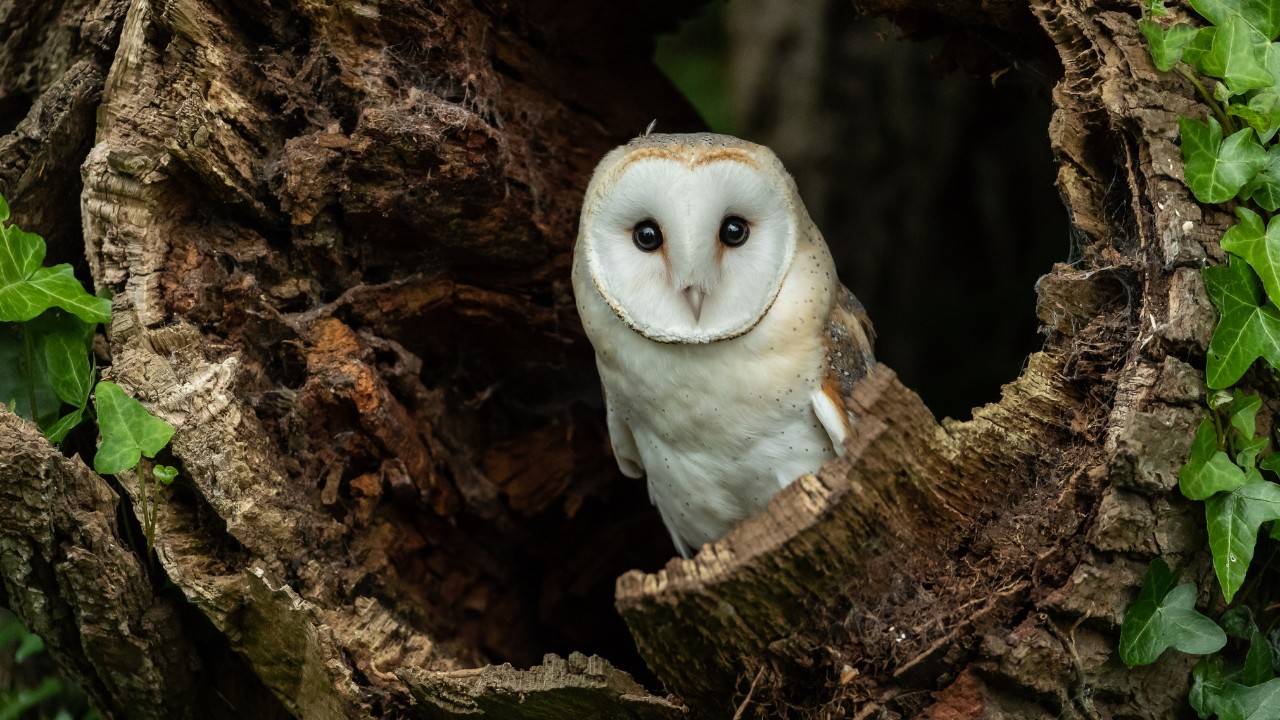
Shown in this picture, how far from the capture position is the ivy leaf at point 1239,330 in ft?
5.91

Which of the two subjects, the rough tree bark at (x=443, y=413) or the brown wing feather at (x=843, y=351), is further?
the brown wing feather at (x=843, y=351)

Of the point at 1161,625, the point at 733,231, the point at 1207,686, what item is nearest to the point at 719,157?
the point at 733,231

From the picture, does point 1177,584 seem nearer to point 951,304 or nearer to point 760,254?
point 760,254

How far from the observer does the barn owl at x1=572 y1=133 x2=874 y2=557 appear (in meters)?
2.28

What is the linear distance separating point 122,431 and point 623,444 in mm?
1207

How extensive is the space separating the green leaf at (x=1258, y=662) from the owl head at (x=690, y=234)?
110cm

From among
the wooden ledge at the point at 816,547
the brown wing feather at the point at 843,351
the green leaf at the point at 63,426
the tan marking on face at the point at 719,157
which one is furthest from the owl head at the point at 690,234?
the green leaf at the point at 63,426

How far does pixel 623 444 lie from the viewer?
278 cm

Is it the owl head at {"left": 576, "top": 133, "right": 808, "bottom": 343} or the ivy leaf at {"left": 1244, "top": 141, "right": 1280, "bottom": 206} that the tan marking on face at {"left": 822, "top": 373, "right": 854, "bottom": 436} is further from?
the ivy leaf at {"left": 1244, "top": 141, "right": 1280, "bottom": 206}

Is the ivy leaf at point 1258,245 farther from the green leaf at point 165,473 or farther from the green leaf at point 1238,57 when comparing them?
the green leaf at point 165,473

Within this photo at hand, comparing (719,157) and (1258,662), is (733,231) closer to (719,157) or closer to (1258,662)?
(719,157)

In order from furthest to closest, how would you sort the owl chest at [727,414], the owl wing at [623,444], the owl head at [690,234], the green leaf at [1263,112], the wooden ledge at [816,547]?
the owl wing at [623,444], the owl chest at [727,414], the owl head at [690,234], the green leaf at [1263,112], the wooden ledge at [816,547]

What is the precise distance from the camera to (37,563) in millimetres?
2041

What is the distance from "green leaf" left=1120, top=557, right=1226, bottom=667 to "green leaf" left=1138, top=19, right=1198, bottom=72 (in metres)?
0.87
